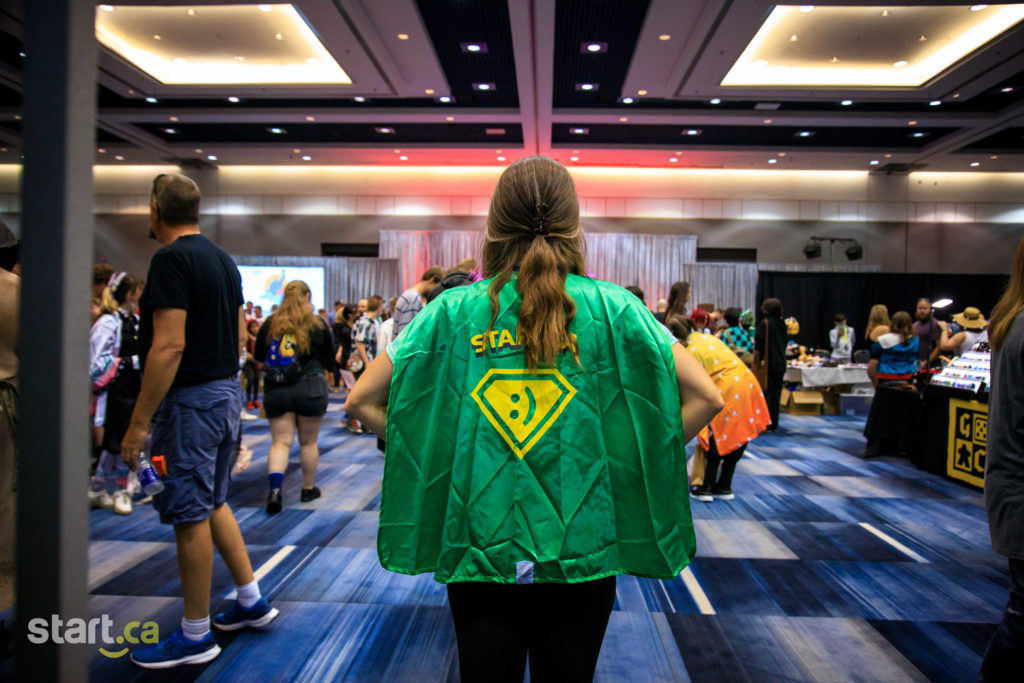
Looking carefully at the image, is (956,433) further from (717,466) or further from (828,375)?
(828,375)

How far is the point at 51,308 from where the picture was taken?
641 millimetres

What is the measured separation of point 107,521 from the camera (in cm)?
359

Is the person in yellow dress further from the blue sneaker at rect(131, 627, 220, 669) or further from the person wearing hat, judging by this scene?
the person wearing hat

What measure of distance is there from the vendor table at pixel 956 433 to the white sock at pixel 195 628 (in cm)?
494

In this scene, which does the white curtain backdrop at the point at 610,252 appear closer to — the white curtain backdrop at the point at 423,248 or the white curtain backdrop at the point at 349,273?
the white curtain backdrop at the point at 423,248

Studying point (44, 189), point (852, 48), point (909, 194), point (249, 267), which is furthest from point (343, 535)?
point (909, 194)

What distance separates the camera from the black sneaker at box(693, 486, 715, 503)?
427 cm

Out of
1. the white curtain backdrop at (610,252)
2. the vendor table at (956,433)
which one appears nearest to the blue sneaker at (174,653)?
the vendor table at (956,433)

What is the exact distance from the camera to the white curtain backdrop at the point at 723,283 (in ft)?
45.8

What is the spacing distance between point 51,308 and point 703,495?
4.32 metres

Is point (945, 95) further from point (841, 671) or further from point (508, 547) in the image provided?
point (508, 547)

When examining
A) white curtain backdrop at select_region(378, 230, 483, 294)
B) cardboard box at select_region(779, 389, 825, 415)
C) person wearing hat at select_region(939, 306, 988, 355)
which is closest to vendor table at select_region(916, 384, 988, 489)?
person wearing hat at select_region(939, 306, 988, 355)

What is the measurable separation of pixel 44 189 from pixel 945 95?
1137 centimetres

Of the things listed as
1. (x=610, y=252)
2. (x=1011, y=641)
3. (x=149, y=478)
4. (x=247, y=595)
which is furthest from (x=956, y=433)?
(x=610, y=252)
